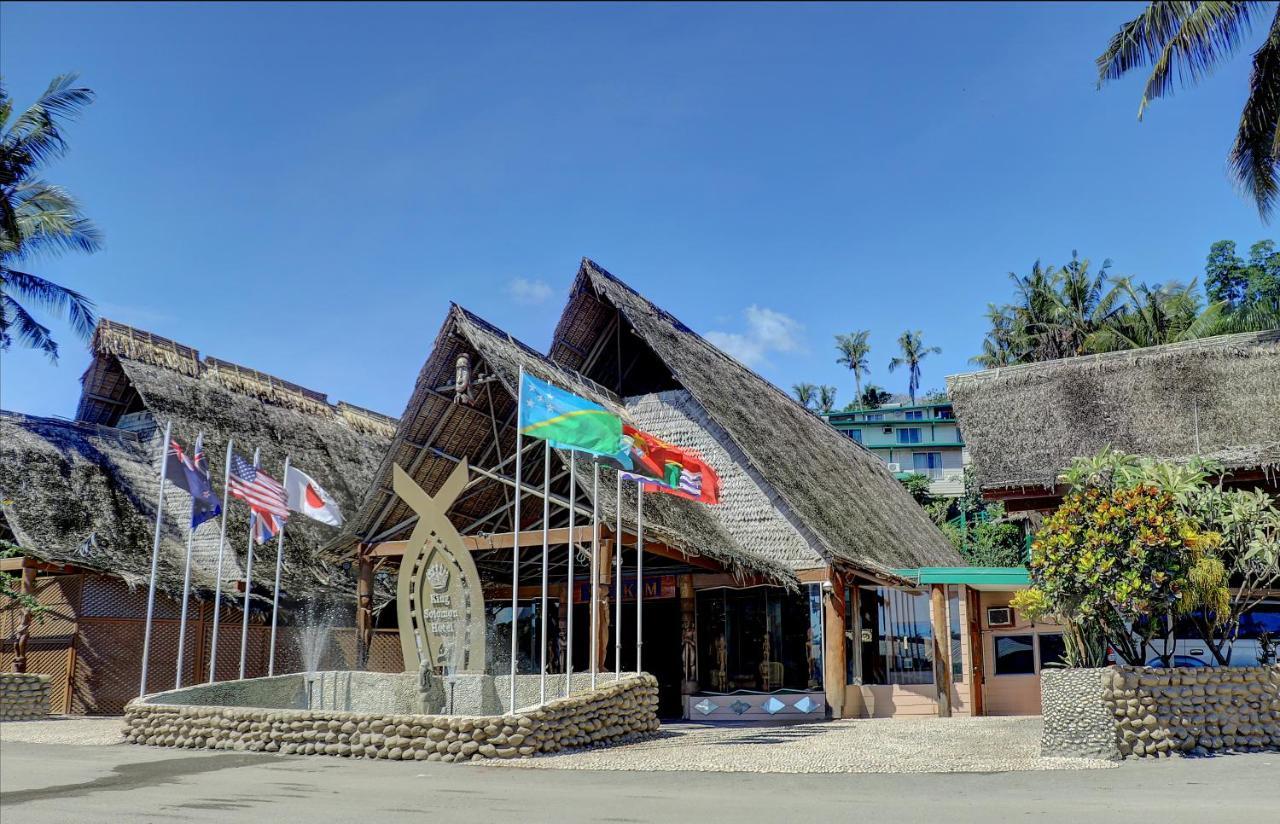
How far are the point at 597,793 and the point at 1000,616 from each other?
11.1 m

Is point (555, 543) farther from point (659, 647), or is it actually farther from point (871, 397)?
point (871, 397)

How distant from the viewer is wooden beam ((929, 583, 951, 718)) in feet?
58.2

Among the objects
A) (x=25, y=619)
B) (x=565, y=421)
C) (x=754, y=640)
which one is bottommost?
(x=754, y=640)

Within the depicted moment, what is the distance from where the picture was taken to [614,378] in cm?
2172

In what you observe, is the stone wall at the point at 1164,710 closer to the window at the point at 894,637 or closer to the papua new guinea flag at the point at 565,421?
the papua new guinea flag at the point at 565,421

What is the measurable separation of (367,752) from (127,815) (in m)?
4.41

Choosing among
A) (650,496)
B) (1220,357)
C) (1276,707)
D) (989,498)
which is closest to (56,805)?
(650,496)

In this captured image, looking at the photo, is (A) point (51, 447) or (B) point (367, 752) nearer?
(B) point (367, 752)

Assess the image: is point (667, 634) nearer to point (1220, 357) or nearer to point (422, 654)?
point (422, 654)

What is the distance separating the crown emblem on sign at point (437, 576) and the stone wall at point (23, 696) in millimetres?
8479

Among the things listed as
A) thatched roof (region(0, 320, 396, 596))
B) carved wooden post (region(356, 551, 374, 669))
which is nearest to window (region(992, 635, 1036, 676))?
carved wooden post (region(356, 551, 374, 669))

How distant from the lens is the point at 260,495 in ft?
54.9

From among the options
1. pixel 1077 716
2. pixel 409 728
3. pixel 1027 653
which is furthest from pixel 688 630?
pixel 1077 716

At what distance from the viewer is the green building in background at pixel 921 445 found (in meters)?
55.8
